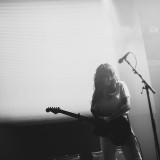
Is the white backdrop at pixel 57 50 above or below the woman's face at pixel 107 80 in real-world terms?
above

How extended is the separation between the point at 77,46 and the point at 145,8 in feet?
4.18

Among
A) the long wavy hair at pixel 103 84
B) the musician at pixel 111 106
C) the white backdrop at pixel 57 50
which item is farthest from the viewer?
→ the white backdrop at pixel 57 50

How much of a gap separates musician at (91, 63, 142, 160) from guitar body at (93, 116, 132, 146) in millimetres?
19

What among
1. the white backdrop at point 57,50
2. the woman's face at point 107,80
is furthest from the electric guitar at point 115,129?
the white backdrop at point 57,50

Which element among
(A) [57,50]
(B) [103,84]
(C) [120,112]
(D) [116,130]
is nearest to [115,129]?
(D) [116,130]

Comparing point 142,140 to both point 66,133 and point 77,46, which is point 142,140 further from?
point 77,46

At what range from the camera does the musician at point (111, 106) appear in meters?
2.12

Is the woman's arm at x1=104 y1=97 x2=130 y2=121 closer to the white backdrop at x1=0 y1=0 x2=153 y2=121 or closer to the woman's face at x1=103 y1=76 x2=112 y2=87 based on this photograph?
the woman's face at x1=103 y1=76 x2=112 y2=87

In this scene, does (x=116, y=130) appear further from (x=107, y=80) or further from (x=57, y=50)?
(x=57, y=50)

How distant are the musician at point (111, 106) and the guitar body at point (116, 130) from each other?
19 mm

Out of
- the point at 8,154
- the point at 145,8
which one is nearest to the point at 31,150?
the point at 8,154

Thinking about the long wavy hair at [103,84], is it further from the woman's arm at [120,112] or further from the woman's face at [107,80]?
the woman's arm at [120,112]

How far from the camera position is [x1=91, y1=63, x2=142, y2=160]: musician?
2.12m

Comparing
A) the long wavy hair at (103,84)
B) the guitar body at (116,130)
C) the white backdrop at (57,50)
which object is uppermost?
the white backdrop at (57,50)
